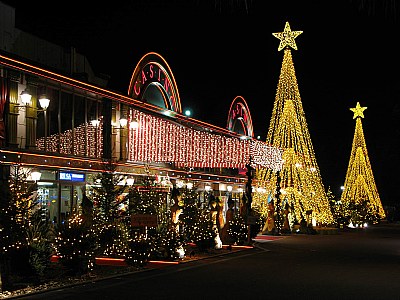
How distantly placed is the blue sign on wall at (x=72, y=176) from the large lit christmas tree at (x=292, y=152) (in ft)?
57.7

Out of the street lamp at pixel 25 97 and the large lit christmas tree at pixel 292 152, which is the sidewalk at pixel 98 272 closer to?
the street lamp at pixel 25 97

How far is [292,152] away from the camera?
42.5 meters

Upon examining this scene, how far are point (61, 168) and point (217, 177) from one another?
844 inches

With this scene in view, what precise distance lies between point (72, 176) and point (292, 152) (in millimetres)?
19166

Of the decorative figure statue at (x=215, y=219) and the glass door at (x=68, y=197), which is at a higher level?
the glass door at (x=68, y=197)

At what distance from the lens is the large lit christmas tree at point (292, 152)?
137 ft

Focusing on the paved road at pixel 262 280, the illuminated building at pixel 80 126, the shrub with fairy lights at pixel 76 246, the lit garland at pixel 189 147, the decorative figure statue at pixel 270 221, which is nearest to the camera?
the paved road at pixel 262 280

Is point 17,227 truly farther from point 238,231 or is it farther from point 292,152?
point 292,152

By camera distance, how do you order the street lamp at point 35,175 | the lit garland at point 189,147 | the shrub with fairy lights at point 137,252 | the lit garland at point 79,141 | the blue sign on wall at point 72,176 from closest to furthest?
the shrub with fairy lights at point 137,252 → the street lamp at point 35,175 → the lit garland at point 79,141 → the blue sign on wall at point 72,176 → the lit garland at point 189,147

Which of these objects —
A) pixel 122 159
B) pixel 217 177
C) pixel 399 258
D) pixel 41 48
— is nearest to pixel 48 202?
pixel 122 159

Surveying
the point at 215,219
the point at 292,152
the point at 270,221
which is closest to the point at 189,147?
the point at 292,152

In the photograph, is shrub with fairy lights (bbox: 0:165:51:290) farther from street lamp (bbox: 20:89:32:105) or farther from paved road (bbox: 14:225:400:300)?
street lamp (bbox: 20:89:32:105)

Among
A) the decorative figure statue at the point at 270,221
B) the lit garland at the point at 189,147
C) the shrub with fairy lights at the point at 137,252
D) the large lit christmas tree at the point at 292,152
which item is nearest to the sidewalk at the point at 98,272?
the shrub with fairy lights at the point at 137,252

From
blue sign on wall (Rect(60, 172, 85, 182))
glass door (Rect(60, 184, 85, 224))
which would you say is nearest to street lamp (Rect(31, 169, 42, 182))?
blue sign on wall (Rect(60, 172, 85, 182))
